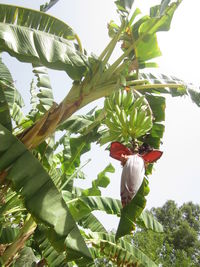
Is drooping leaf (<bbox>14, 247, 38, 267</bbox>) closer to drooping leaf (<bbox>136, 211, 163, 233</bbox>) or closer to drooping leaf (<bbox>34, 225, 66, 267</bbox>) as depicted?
drooping leaf (<bbox>34, 225, 66, 267</bbox>)

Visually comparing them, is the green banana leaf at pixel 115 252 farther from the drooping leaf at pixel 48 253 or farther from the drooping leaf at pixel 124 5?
the drooping leaf at pixel 124 5

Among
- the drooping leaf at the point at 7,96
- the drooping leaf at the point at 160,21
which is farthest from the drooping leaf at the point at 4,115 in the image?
the drooping leaf at the point at 160,21

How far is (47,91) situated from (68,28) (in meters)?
0.52

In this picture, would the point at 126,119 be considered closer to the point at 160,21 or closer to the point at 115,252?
the point at 160,21

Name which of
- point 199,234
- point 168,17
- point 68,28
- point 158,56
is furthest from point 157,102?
point 199,234

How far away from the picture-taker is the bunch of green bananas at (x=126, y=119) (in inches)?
64.5

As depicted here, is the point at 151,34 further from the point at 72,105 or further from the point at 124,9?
the point at 72,105

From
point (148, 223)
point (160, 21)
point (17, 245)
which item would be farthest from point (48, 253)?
point (160, 21)

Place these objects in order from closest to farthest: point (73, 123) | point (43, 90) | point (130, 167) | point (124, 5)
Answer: point (130, 167) → point (124, 5) → point (43, 90) → point (73, 123)

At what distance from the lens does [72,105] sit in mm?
2031

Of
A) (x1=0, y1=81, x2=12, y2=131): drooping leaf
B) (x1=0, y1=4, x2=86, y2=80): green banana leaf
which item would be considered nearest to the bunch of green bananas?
(x1=0, y1=4, x2=86, y2=80): green banana leaf

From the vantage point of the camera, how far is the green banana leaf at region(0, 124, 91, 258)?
5.13 feet

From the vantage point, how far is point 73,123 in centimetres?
285

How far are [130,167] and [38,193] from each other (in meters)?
0.58
